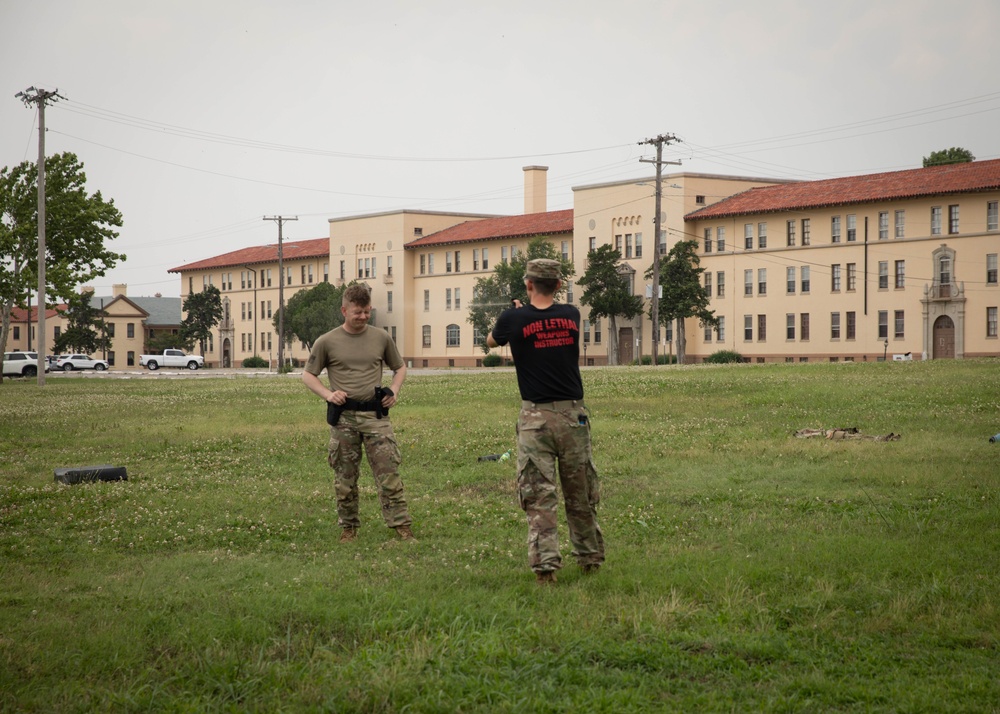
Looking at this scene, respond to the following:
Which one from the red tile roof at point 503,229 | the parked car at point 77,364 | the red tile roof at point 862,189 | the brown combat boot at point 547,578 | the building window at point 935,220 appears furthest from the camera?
the red tile roof at point 503,229

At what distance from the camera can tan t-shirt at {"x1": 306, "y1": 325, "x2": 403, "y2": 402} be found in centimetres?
968

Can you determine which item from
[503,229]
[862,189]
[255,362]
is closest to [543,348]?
[862,189]

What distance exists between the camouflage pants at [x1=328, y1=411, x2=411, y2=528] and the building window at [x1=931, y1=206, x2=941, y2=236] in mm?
65719

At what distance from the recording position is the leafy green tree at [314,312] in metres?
94.8

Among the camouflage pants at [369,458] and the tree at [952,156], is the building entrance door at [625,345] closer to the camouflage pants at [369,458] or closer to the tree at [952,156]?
the tree at [952,156]

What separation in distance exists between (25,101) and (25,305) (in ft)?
30.8

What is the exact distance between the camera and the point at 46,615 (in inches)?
278

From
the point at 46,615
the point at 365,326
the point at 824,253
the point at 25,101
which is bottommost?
the point at 46,615

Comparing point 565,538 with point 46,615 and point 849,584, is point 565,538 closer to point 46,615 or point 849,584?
point 849,584

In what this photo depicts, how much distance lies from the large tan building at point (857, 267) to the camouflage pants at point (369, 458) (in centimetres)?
6230

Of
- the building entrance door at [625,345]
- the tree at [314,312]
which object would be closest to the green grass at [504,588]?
the building entrance door at [625,345]

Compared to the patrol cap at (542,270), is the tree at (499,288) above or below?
above

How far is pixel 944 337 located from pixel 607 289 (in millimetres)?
23625

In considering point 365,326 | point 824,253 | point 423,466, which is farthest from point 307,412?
point 824,253
